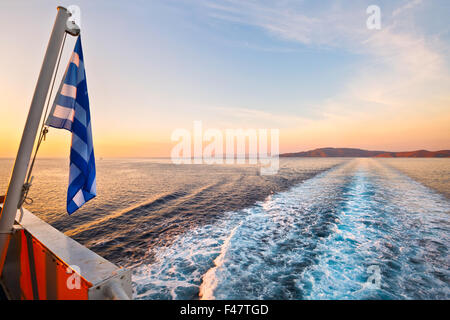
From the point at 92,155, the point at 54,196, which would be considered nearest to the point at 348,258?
the point at 92,155

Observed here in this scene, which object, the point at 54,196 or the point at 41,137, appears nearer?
the point at 41,137

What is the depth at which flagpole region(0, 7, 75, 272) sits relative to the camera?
230cm

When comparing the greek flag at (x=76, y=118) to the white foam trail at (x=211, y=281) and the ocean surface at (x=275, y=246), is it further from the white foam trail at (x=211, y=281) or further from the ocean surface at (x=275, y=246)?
the white foam trail at (x=211, y=281)

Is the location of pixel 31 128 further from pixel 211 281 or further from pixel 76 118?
pixel 211 281

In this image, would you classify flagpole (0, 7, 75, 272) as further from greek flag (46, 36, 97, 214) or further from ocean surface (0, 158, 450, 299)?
ocean surface (0, 158, 450, 299)

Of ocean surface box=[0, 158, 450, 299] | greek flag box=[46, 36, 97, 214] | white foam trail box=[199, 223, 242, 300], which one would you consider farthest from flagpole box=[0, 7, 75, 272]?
white foam trail box=[199, 223, 242, 300]

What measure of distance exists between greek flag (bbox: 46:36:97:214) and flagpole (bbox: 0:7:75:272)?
457mm

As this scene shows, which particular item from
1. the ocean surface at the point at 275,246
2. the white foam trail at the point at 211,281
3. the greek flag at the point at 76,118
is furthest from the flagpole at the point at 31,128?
Answer: the white foam trail at the point at 211,281

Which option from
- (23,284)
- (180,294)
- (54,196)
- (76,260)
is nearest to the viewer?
(76,260)
